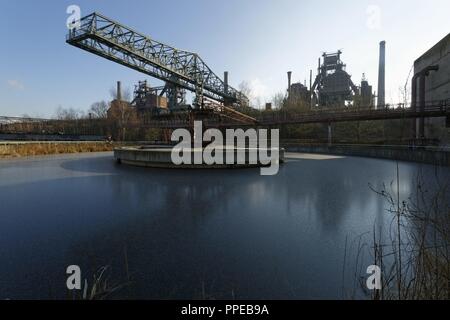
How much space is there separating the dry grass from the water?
17930 millimetres

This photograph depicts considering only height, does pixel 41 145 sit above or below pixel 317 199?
above

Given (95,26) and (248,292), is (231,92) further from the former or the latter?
(248,292)

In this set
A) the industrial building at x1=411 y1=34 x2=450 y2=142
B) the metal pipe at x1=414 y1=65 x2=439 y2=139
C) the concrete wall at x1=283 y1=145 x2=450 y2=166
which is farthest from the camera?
the metal pipe at x1=414 y1=65 x2=439 y2=139

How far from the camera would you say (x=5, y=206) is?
6453 millimetres

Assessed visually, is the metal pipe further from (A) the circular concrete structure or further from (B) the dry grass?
(B) the dry grass

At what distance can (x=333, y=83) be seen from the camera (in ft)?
202

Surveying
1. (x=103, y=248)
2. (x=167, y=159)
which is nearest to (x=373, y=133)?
(x=167, y=159)

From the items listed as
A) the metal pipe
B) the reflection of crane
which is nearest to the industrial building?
the metal pipe

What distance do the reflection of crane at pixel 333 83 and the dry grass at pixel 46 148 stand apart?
4970 centimetres

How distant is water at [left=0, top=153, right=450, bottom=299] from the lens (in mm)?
2975

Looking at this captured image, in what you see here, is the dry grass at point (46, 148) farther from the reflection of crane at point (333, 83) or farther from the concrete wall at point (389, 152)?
the reflection of crane at point (333, 83)

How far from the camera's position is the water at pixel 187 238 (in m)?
2.97

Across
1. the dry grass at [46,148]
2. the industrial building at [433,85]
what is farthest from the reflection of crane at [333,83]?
the dry grass at [46,148]
